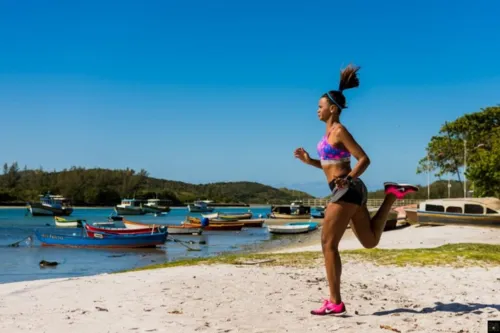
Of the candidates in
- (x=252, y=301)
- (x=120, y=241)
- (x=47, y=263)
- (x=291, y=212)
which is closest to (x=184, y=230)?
(x=120, y=241)

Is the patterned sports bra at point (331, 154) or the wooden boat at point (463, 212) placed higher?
the patterned sports bra at point (331, 154)

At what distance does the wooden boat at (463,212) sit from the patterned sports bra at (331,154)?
30037mm

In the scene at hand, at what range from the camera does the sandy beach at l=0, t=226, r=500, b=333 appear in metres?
6.59

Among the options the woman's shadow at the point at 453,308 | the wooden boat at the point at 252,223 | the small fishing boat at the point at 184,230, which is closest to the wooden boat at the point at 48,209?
the wooden boat at the point at 252,223

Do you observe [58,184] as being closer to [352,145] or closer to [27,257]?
[27,257]

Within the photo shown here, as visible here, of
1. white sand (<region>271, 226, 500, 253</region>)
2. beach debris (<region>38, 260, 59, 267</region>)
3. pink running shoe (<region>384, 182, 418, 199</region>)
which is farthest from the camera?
beach debris (<region>38, 260, 59, 267</region>)

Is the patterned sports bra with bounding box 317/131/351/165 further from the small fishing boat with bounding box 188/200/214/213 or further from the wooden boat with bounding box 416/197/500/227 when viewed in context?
the small fishing boat with bounding box 188/200/214/213

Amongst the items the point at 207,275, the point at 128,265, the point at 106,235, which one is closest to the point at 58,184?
the point at 106,235

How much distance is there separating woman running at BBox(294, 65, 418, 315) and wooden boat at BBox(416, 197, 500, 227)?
2961cm

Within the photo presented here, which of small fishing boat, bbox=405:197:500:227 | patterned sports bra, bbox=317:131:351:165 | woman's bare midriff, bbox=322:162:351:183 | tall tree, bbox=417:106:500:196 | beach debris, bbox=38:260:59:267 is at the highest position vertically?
tall tree, bbox=417:106:500:196

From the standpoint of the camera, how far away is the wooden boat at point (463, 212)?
3409 centimetres

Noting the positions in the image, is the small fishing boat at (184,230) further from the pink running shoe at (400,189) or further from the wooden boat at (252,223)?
the pink running shoe at (400,189)

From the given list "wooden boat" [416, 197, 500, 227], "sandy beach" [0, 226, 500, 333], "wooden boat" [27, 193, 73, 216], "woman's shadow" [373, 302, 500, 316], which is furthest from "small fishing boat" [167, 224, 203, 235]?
"wooden boat" [27, 193, 73, 216]

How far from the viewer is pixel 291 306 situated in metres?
7.73
